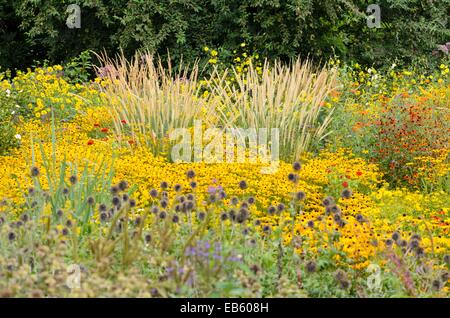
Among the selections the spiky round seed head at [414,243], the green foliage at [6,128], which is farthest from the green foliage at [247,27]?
the spiky round seed head at [414,243]

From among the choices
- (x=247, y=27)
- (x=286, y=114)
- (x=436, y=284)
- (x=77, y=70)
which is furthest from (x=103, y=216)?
(x=247, y=27)

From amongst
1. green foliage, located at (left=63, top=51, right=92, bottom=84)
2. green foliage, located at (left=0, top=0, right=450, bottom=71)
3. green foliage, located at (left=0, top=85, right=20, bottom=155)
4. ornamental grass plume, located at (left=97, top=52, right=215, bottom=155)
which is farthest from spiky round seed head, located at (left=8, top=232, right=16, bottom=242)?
green foliage, located at (left=0, top=0, right=450, bottom=71)

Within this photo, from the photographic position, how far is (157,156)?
266 inches

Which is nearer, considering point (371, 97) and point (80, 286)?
point (80, 286)

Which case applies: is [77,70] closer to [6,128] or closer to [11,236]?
[6,128]

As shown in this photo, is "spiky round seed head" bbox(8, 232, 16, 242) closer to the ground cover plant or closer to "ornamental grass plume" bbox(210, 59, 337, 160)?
the ground cover plant

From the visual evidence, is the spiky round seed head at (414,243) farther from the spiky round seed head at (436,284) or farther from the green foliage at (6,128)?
the green foliage at (6,128)

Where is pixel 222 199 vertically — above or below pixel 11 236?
below

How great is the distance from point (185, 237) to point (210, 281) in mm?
726

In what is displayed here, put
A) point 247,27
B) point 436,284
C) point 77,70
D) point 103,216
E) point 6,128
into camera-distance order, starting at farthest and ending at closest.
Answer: point 247,27 < point 77,70 < point 6,128 < point 103,216 < point 436,284
